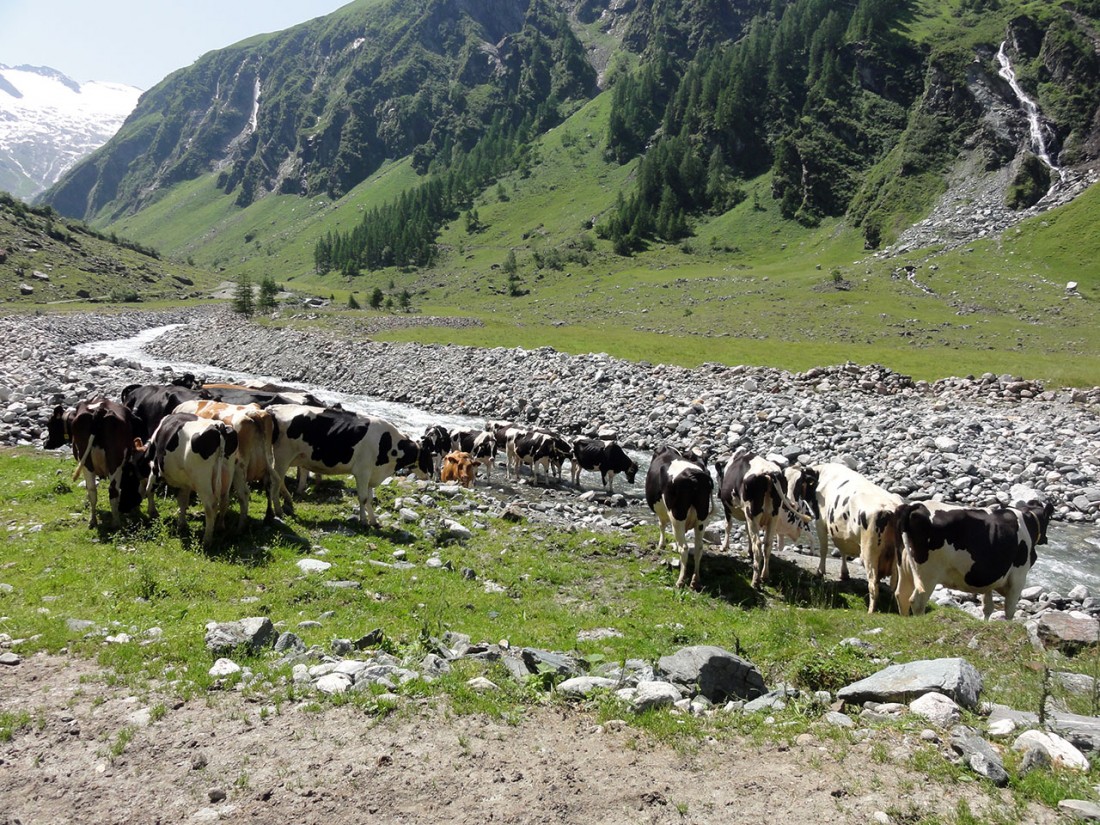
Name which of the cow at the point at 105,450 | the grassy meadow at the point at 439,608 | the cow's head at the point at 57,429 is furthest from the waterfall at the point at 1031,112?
the cow's head at the point at 57,429

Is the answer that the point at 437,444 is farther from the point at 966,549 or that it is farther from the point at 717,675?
the point at 717,675

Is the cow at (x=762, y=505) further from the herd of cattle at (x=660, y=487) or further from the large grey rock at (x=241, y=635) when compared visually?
the large grey rock at (x=241, y=635)

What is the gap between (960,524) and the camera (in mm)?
10695

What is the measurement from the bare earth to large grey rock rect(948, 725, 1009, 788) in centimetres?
18

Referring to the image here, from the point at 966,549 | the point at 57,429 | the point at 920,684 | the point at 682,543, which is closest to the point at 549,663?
the point at 920,684

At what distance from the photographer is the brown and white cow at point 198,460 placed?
10906mm

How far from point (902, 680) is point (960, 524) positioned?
5.13 meters

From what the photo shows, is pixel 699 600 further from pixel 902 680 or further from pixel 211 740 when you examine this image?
pixel 211 740

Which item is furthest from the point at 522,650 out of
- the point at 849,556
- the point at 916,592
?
the point at 849,556

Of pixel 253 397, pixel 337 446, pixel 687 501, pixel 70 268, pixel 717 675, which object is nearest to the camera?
pixel 717 675

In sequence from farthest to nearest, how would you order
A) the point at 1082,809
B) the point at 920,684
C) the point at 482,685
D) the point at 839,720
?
the point at 482,685
the point at 920,684
the point at 839,720
the point at 1082,809

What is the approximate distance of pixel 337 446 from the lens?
14180 mm

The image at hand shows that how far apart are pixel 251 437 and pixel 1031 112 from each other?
14215 centimetres

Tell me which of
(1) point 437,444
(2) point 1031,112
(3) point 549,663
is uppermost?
(2) point 1031,112
